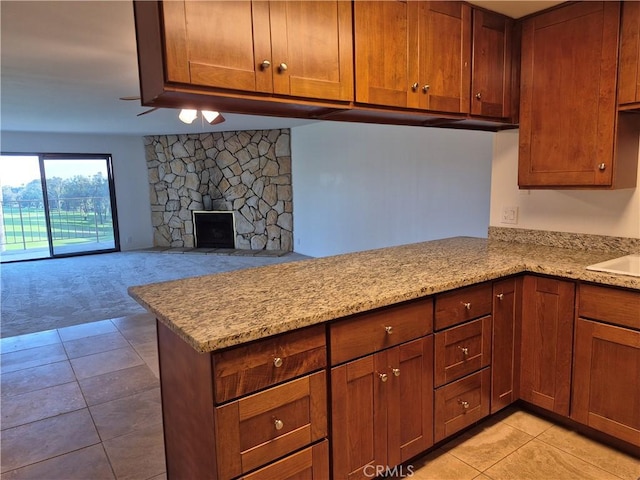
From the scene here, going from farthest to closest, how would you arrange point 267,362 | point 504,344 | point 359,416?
point 504,344, point 359,416, point 267,362

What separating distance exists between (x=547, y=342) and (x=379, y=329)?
1063 millimetres

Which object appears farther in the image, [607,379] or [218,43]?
[607,379]

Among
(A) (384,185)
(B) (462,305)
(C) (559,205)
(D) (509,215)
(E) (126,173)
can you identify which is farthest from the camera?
(E) (126,173)

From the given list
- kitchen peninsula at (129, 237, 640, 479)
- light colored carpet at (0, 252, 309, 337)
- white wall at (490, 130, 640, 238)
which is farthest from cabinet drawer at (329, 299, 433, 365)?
light colored carpet at (0, 252, 309, 337)

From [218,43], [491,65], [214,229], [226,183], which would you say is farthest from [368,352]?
[214,229]

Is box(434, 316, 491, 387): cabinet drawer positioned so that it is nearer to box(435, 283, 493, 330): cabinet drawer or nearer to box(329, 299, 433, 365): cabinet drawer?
box(435, 283, 493, 330): cabinet drawer

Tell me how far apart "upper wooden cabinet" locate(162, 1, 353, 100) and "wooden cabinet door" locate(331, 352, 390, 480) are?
1.09 metres

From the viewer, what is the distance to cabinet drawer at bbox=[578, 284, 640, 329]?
1.80 meters

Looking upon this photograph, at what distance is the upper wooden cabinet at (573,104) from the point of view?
2.11m

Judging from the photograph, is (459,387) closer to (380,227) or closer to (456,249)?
(456,249)

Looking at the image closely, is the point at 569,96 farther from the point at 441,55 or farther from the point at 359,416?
the point at 359,416

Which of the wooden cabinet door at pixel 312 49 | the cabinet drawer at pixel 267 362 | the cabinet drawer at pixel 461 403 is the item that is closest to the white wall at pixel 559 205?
the cabinet drawer at pixel 461 403

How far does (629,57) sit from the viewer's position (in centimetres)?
203

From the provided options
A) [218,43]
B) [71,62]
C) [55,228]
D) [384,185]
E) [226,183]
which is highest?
[71,62]
